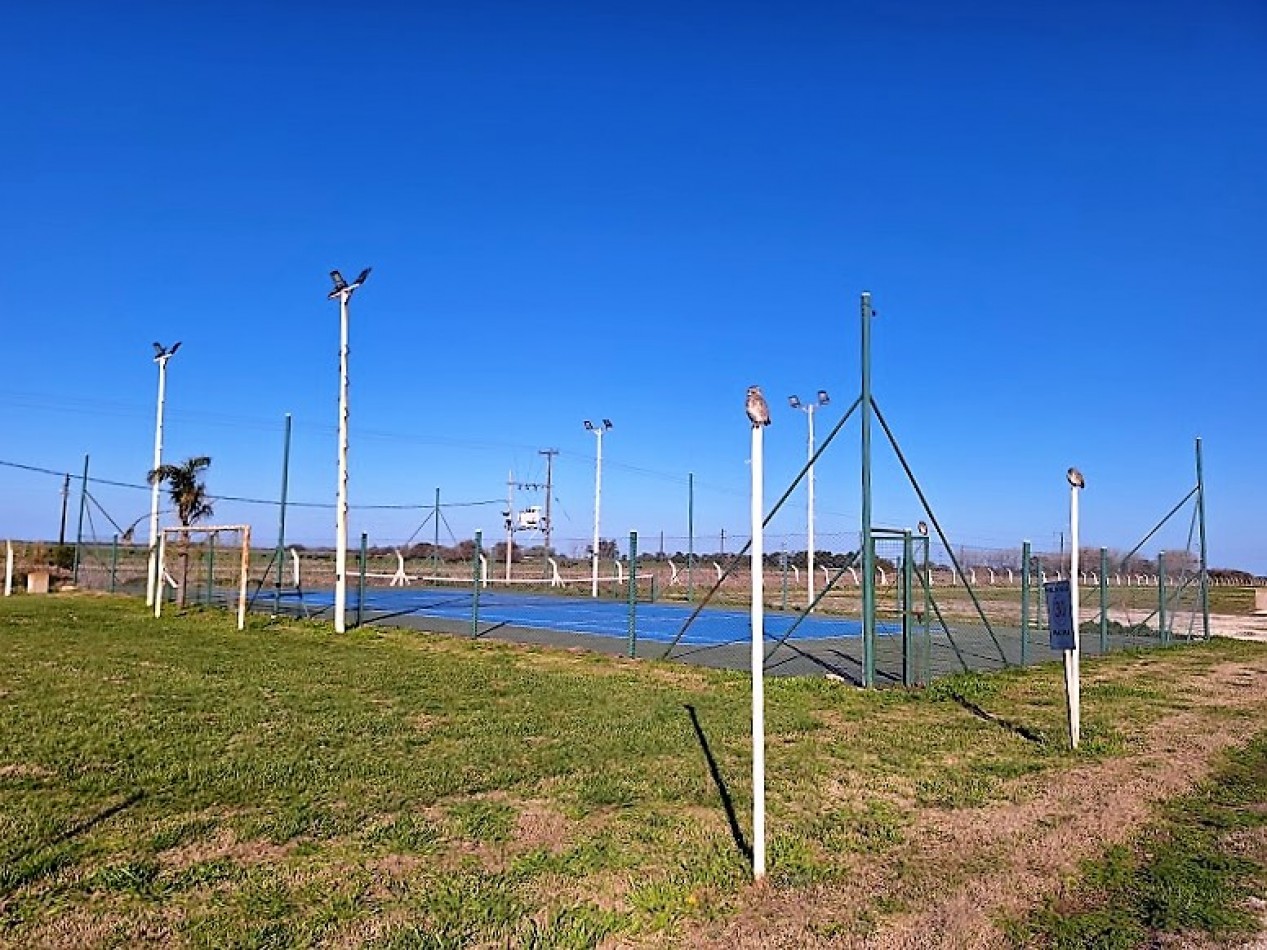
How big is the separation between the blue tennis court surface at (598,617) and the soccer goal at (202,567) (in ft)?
8.31

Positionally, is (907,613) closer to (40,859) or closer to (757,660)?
(757,660)

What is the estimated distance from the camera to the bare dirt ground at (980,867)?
384cm

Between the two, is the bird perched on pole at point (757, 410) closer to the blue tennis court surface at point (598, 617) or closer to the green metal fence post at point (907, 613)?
the green metal fence post at point (907, 613)

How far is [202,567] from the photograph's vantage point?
32812 mm

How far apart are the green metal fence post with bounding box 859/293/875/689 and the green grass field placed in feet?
1.79

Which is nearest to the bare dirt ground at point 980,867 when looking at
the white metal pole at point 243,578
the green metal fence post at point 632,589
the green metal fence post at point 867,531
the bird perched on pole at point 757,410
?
the bird perched on pole at point 757,410

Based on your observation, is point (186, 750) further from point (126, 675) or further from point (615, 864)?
point (126, 675)

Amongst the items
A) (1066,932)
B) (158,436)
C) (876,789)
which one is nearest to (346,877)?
(1066,932)

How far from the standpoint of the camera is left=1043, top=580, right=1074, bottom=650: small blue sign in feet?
24.0

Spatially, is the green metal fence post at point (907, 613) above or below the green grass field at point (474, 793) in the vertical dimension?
above

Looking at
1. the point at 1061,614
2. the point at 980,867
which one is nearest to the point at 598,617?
the point at 1061,614

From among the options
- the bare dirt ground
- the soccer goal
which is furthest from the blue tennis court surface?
the bare dirt ground

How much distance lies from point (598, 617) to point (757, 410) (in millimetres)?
18000

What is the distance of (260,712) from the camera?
834cm
